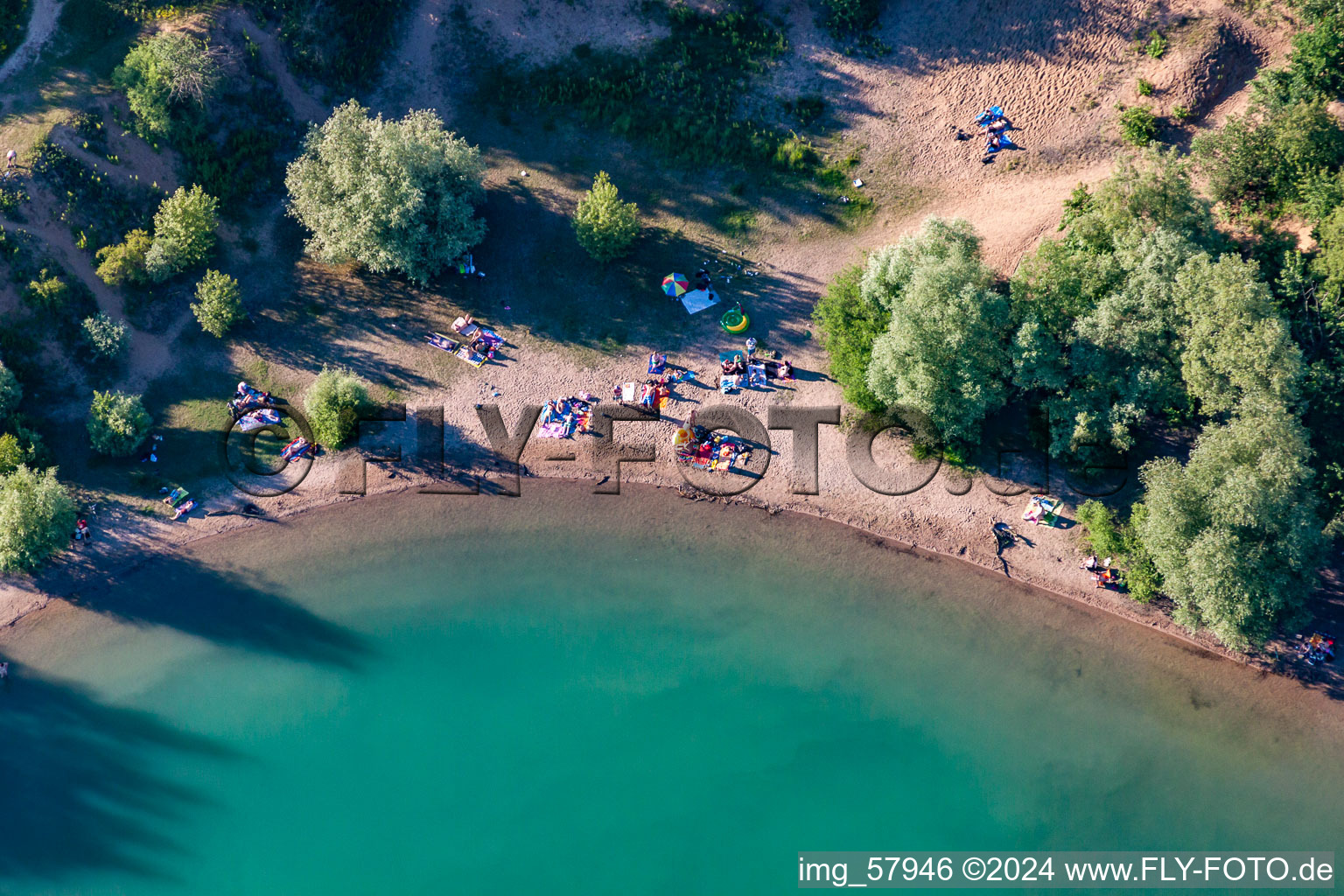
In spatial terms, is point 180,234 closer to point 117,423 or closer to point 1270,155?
point 117,423

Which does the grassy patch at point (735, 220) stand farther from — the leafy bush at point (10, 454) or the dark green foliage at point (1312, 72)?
the leafy bush at point (10, 454)

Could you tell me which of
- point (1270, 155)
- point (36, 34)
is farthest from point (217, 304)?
point (1270, 155)

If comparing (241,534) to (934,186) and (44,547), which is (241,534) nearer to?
(44,547)

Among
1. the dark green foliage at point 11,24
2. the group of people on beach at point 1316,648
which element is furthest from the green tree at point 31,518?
the group of people on beach at point 1316,648

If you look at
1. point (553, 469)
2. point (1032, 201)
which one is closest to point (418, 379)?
point (553, 469)

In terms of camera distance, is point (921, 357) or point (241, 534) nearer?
point (921, 357)

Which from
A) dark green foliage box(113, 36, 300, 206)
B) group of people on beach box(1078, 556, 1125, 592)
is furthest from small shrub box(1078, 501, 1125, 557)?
dark green foliage box(113, 36, 300, 206)
